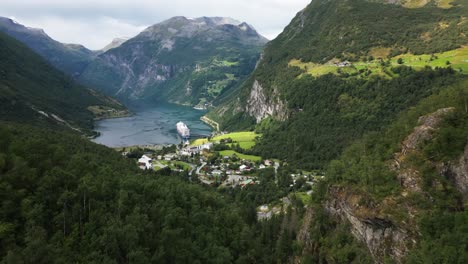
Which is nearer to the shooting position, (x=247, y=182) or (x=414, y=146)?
(x=414, y=146)

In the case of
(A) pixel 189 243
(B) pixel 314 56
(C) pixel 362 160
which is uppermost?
(B) pixel 314 56

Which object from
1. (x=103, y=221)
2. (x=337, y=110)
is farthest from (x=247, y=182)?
(x=103, y=221)

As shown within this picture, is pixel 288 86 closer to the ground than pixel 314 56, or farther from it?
closer to the ground

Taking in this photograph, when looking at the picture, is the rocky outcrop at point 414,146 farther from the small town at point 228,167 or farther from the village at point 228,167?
the small town at point 228,167

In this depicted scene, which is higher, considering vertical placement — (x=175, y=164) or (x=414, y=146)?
(x=414, y=146)

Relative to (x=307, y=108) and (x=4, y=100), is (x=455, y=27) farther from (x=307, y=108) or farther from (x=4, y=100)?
(x=4, y=100)

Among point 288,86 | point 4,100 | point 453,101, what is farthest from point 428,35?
point 4,100

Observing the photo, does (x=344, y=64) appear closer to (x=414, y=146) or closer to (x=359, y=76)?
(x=359, y=76)
